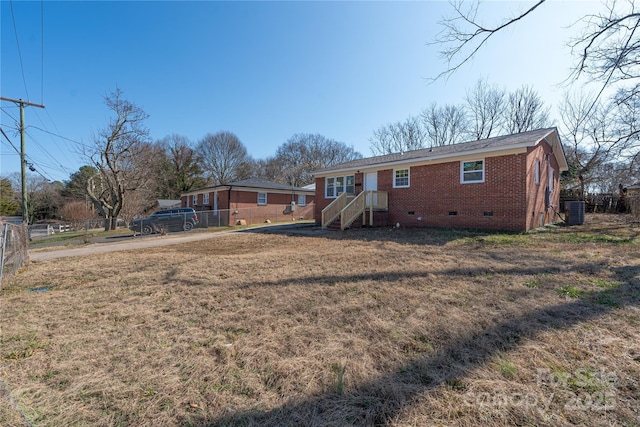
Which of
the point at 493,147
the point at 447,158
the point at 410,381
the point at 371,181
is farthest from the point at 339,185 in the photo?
the point at 410,381

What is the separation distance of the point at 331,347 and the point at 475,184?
1091 cm

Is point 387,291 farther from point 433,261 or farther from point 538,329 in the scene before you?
point 433,261

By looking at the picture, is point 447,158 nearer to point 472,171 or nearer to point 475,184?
point 472,171

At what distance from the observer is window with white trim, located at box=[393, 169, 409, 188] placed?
13652 millimetres

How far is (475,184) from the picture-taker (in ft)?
37.1

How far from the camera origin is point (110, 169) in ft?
73.5

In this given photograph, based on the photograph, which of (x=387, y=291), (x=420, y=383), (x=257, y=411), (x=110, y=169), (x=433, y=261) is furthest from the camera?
(x=110, y=169)

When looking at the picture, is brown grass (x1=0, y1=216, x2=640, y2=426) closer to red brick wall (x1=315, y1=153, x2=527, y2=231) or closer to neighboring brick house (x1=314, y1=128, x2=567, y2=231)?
red brick wall (x1=315, y1=153, x2=527, y2=231)

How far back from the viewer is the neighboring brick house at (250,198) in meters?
21.5

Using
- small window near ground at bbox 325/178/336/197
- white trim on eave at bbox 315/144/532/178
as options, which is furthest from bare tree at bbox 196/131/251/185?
white trim on eave at bbox 315/144/532/178

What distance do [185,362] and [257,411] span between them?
108 cm

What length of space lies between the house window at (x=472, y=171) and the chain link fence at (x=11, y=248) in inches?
553

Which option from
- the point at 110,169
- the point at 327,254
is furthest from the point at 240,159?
the point at 327,254

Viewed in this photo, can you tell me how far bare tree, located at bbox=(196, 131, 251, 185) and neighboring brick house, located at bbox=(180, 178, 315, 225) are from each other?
1605 centimetres
